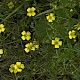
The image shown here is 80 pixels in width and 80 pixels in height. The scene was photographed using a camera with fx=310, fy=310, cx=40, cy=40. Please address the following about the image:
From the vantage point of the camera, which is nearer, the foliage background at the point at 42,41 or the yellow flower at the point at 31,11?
the foliage background at the point at 42,41

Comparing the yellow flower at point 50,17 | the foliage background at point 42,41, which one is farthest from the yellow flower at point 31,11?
the yellow flower at point 50,17

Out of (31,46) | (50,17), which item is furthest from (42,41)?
(50,17)

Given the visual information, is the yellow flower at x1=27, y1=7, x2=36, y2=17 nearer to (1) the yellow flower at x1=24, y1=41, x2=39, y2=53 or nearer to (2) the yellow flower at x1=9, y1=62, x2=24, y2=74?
(1) the yellow flower at x1=24, y1=41, x2=39, y2=53

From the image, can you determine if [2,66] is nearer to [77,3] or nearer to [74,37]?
[74,37]

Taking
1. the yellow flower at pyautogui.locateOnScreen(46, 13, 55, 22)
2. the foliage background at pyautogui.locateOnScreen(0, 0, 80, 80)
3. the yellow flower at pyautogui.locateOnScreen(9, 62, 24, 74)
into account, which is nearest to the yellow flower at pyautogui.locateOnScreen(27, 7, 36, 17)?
the foliage background at pyautogui.locateOnScreen(0, 0, 80, 80)

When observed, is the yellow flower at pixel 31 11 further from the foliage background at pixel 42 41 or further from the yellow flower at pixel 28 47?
the yellow flower at pixel 28 47

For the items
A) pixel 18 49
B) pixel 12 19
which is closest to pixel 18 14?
pixel 12 19

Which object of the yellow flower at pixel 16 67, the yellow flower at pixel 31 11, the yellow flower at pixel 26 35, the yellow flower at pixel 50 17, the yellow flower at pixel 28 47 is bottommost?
the yellow flower at pixel 16 67

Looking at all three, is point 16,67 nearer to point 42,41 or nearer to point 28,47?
point 28,47

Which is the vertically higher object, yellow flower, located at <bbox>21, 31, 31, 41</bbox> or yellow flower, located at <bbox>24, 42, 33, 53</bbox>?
yellow flower, located at <bbox>21, 31, 31, 41</bbox>
